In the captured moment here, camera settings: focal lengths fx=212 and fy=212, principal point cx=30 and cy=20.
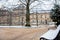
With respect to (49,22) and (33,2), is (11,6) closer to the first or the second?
(33,2)

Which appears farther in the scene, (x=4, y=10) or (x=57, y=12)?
(x=4, y=10)

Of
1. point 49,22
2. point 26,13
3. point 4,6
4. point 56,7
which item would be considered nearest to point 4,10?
point 4,6

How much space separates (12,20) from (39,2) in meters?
2.49

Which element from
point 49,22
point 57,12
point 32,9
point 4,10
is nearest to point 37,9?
point 32,9

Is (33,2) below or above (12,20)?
above

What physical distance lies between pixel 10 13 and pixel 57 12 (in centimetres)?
485

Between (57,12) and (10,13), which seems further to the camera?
(10,13)

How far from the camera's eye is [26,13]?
49.6 feet

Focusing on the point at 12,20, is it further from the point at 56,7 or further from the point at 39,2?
the point at 56,7

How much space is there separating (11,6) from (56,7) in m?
4.58

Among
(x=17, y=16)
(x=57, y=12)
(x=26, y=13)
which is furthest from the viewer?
(x=17, y=16)

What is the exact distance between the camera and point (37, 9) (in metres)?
16.0

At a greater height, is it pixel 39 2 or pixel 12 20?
pixel 39 2

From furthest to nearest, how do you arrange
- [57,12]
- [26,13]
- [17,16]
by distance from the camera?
[17,16] → [26,13] → [57,12]
